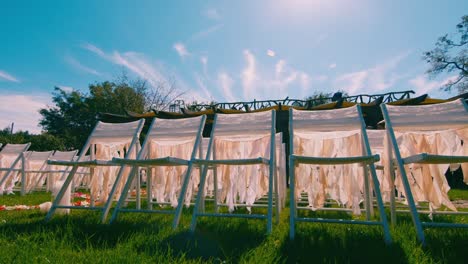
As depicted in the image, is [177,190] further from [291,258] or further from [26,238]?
[291,258]

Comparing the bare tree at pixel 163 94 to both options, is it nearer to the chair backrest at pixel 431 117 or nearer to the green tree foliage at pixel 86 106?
the green tree foliage at pixel 86 106

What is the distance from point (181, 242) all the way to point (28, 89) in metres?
9.92

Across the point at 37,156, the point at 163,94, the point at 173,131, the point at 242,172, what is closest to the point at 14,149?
the point at 37,156

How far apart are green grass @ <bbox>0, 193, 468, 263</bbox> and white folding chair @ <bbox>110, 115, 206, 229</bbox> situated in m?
0.30

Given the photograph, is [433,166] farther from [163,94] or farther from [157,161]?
[163,94]

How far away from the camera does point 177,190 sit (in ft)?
13.4

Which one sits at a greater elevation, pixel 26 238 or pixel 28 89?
pixel 28 89

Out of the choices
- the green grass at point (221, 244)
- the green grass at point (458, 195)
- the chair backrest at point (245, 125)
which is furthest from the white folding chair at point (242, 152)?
the green grass at point (458, 195)

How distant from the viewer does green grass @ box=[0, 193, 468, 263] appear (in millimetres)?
1713

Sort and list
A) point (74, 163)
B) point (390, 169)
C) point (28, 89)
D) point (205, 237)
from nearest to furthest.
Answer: point (205, 237) → point (390, 169) → point (74, 163) → point (28, 89)

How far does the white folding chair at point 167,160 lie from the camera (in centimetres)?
273

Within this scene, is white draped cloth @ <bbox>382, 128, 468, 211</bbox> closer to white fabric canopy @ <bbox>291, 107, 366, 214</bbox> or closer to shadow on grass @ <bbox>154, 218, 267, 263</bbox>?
white fabric canopy @ <bbox>291, 107, 366, 214</bbox>

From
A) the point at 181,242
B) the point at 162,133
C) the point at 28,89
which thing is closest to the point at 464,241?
the point at 181,242

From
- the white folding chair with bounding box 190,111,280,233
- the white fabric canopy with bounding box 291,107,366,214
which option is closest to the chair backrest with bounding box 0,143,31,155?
the white folding chair with bounding box 190,111,280,233
